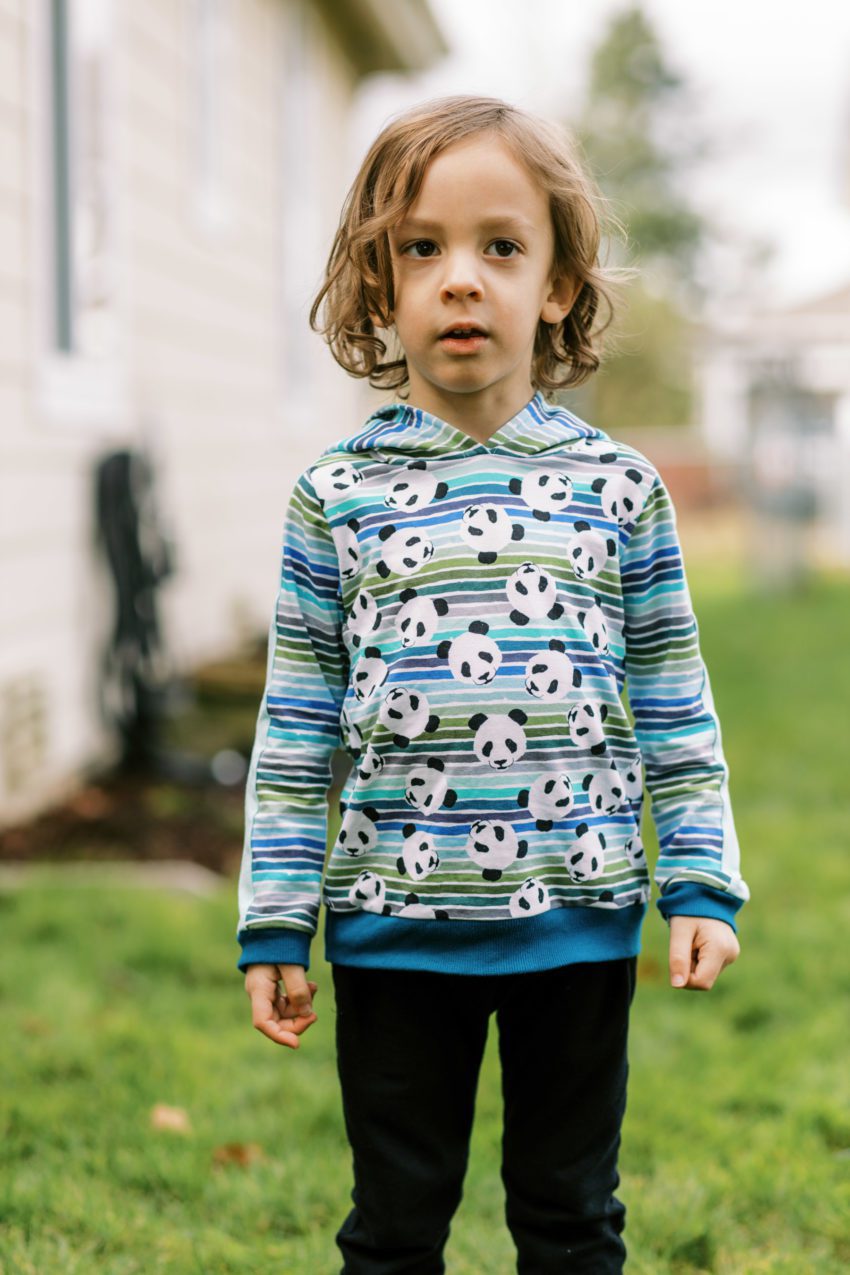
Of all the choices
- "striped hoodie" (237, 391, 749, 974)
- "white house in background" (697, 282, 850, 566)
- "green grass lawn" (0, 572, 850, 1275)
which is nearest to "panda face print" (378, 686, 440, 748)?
"striped hoodie" (237, 391, 749, 974)

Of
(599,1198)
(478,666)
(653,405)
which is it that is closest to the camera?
(478,666)

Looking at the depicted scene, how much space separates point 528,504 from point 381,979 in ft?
1.96

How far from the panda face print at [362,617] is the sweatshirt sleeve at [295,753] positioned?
40 mm

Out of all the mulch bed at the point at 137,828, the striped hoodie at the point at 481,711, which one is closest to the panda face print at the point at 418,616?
the striped hoodie at the point at 481,711

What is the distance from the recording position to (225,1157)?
2746 millimetres

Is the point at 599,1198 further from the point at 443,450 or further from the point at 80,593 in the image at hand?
the point at 80,593

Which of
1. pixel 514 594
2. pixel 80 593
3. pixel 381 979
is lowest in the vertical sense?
pixel 381 979

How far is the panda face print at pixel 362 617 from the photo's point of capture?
1787 mm

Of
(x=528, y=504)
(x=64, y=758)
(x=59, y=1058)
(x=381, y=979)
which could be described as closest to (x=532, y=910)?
(x=381, y=979)

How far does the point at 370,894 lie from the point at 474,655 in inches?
12.2

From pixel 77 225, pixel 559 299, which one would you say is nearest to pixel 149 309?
pixel 77 225

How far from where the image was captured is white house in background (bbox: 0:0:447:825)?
5.10 m

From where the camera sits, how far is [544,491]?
5.88ft

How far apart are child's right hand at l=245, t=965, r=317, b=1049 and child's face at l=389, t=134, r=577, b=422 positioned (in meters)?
0.73
